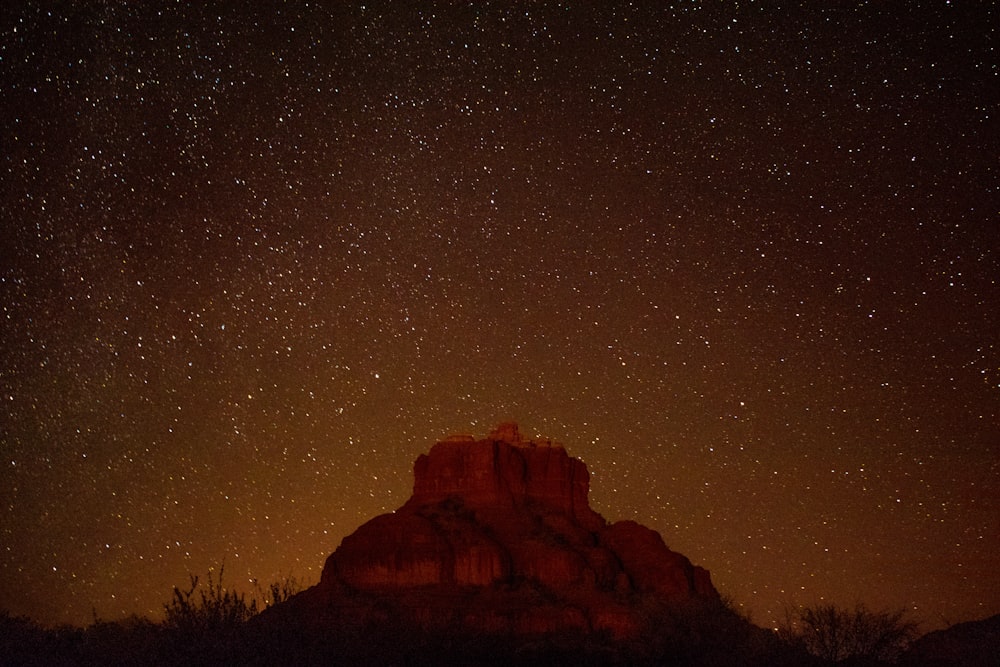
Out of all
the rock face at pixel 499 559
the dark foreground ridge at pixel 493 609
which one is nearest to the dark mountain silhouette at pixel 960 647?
the dark foreground ridge at pixel 493 609

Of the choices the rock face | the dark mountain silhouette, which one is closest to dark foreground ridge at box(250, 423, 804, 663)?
the rock face

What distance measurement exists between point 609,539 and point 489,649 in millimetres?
33952

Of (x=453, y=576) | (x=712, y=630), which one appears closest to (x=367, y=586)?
(x=453, y=576)

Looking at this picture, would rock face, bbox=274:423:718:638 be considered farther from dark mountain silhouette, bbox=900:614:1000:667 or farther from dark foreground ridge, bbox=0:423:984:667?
dark mountain silhouette, bbox=900:614:1000:667

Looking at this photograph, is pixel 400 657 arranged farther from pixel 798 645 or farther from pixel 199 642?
pixel 798 645

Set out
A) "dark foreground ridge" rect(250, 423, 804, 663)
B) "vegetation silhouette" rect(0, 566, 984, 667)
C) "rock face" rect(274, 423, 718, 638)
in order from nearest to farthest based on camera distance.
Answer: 1. "vegetation silhouette" rect(0, 566, 984, 667)
2. "dark foreground ridge" rect(250, 423, 804, 663)
3. "rock face" rect(274, 423, 718, 638)

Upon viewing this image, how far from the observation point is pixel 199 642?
103 ft

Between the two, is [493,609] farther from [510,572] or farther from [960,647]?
[960,647]

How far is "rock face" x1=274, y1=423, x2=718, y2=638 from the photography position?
74125 mm

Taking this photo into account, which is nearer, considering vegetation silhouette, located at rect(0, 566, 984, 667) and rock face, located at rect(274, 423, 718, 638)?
vegetation silhouette, located at rect(0, 566, 984, 667)

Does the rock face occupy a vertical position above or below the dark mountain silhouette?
above

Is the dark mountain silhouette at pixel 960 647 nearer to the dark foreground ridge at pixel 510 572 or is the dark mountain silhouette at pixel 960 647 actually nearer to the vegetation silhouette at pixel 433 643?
the vegetation silhouette at pixel 433 643

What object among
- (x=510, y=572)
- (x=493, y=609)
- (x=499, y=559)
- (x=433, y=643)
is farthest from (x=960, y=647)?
(x=499, y=559)

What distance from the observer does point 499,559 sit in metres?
83.1
